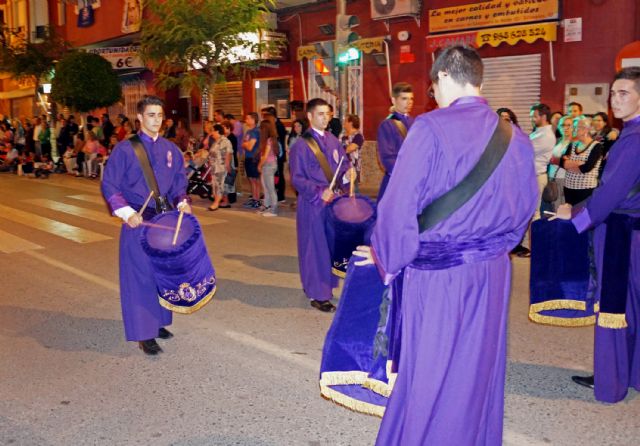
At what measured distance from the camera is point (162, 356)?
5516mm

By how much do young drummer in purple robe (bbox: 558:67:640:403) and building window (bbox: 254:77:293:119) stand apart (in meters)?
16.8

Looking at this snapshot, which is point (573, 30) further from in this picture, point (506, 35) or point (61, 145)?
point (61, 145)

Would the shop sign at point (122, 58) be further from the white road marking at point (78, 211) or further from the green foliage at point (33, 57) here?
the white road marking at point (78, 211)

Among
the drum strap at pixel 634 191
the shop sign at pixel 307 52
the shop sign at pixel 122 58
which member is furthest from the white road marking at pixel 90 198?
the drum strap at pixel 634 191

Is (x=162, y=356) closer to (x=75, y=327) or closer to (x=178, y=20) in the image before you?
(x=75, y=327)

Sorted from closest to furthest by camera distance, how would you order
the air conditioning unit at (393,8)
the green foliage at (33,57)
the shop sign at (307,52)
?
the air conditioning unit at (393,8), the shop sign at (307,52), the green foliage at (33,57)

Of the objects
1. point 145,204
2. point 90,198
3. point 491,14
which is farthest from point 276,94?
point 145,204

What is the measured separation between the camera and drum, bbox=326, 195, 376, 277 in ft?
20.7

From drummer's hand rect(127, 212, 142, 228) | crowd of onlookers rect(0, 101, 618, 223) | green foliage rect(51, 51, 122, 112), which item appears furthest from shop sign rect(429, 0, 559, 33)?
green foliage rect(51, 51, 122, 112)

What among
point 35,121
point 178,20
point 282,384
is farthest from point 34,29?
point 282,384

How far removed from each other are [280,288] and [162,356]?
7.53 ft

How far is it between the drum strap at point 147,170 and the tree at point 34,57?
947 inches

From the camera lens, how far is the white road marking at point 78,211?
41.1 feet

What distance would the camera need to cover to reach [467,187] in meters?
2.84
